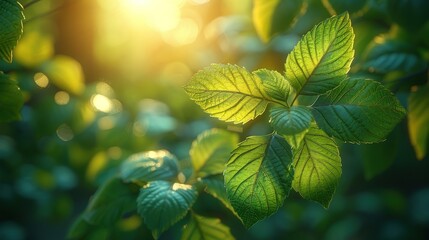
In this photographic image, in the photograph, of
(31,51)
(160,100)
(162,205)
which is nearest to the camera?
(162,205)

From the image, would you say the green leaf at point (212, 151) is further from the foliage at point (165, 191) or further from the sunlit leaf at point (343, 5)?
the sunlit leaf at point (343, 5)

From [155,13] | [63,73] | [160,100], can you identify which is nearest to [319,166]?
[63,73]

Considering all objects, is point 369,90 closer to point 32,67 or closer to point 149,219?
point 149,219

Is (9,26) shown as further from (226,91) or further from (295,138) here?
(295,138)

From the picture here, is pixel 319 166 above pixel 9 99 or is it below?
below

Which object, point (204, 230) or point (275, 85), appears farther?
point (204, 230)

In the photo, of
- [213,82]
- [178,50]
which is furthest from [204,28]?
[213,82]
